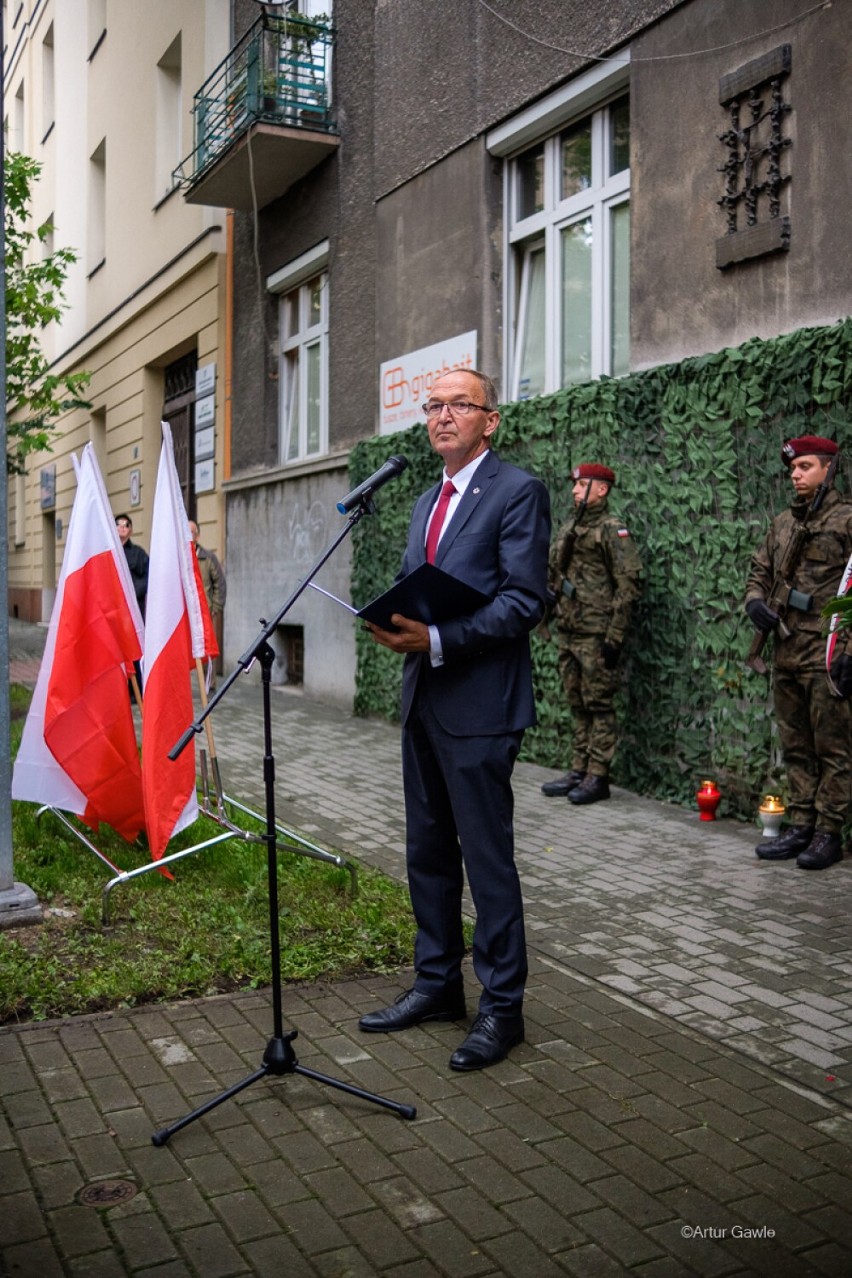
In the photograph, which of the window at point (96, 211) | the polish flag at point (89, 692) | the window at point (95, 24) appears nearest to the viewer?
the polish flag at point (89, 692)

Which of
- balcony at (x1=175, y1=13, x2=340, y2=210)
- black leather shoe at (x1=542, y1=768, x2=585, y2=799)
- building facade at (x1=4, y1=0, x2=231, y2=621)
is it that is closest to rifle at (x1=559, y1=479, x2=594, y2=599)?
black leather shoe at (x1=542, y1=768, x2=585, y2=799)

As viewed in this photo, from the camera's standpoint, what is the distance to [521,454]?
372 inches

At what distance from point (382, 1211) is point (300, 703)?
10628 millimetres

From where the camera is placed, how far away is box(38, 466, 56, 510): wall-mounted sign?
87.4ft

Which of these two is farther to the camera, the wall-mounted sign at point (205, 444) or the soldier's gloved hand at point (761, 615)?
the wall-mounted sign at point (205, 444)

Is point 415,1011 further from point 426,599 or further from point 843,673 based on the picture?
point 843,673

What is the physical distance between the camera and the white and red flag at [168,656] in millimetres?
5730

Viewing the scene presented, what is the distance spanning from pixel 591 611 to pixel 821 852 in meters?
2.25

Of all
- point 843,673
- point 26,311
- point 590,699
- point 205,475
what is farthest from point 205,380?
point 843,673

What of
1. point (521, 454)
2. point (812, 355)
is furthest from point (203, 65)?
point (812, 355)

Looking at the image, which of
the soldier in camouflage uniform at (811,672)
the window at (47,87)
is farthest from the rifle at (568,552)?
the window at (47,87)

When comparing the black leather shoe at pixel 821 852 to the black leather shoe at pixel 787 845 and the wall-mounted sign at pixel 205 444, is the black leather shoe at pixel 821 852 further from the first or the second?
the wall-mounted sign at pixel 205 444

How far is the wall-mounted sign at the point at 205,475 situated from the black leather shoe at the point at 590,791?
948 centimetres

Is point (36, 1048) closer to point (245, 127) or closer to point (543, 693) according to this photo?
point (543, 693)
